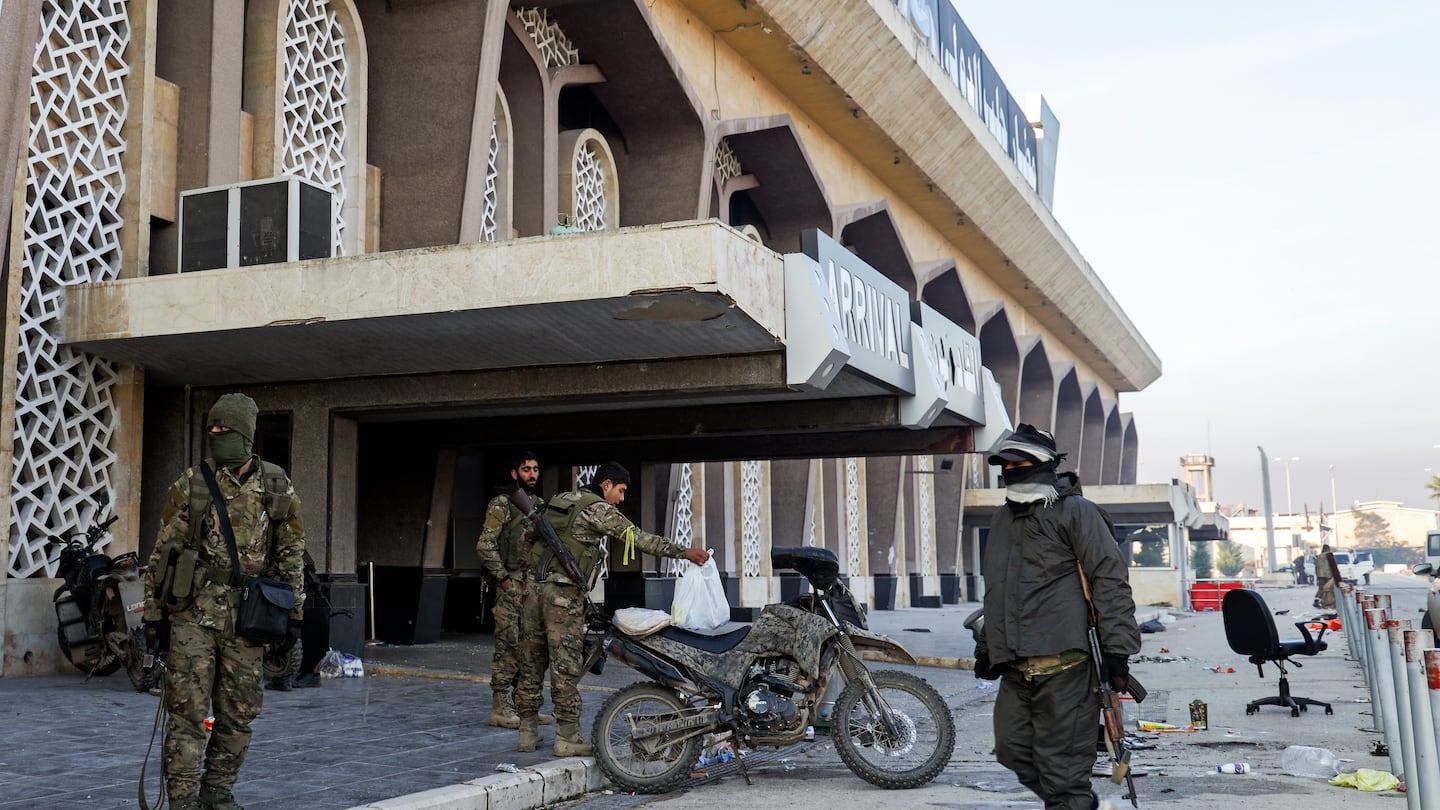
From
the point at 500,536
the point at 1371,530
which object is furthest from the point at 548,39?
the point at 1371,530

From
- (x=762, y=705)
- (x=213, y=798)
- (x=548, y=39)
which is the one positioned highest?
(x=548, y=39)

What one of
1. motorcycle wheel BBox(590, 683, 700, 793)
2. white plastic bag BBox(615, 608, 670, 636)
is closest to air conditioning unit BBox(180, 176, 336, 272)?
white plastic bag BBox(615, 608, 670, 636)

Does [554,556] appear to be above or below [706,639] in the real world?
above

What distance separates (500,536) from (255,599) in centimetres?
381

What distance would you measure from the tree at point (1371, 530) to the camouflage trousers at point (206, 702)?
20918 centimetres

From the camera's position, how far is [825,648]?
24.2 ft

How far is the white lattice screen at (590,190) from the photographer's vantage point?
20.9m

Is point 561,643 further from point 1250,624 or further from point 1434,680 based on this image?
point 1250,624

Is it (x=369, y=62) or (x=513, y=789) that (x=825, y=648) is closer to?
(x=513, y=789)

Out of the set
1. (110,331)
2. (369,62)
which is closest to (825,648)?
(110,331)

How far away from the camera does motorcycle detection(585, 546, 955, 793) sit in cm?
711

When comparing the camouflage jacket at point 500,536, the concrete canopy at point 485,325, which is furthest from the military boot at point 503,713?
the concrete canopy at point 485,325

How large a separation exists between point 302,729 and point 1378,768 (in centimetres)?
634

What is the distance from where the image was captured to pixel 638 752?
710cm
